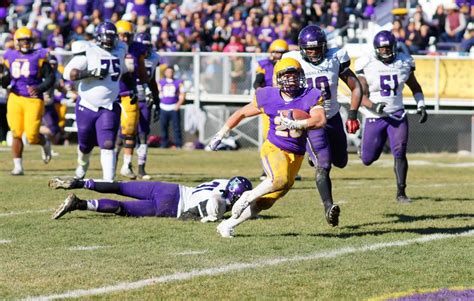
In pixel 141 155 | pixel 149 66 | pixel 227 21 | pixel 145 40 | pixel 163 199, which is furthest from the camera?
pixel 227 21

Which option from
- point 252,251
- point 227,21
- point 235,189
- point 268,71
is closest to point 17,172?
point 268,71

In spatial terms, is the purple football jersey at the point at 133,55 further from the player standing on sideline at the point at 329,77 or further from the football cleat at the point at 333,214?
the football cleat at the point at 333,214

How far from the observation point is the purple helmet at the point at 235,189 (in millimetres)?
8742

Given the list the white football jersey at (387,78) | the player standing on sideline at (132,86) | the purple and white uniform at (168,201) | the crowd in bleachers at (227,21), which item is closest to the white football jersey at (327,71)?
the purple and white uniform at (168,201)

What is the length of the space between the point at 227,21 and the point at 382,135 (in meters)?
12.4

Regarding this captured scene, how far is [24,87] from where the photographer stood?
45.4ft

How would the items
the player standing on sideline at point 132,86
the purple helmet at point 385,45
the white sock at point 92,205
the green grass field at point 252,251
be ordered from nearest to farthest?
1. the green grass field at point 252,251
2. the white sock at point 92,205
3. the purple helmet at point 385,45
4. the player standing on sideline at point 132,86

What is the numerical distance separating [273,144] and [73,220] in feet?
6.35

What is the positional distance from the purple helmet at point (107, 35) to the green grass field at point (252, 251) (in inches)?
58.1

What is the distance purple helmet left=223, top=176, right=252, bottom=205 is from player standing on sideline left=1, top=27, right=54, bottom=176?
5480 mm

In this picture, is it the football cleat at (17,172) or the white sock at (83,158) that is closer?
the white sock at (83,158)

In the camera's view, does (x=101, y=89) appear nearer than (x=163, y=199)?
No

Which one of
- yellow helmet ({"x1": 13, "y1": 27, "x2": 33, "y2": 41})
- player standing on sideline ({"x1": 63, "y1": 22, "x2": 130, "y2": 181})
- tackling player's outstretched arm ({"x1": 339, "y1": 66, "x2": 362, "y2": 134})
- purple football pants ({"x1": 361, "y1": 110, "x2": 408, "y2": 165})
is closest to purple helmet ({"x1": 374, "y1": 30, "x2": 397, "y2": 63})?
purple football pants ({"x1": 361, "y1": 110, "x2": 408, "y2": 165})

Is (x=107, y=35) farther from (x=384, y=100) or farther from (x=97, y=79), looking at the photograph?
(x=384, y=100)
